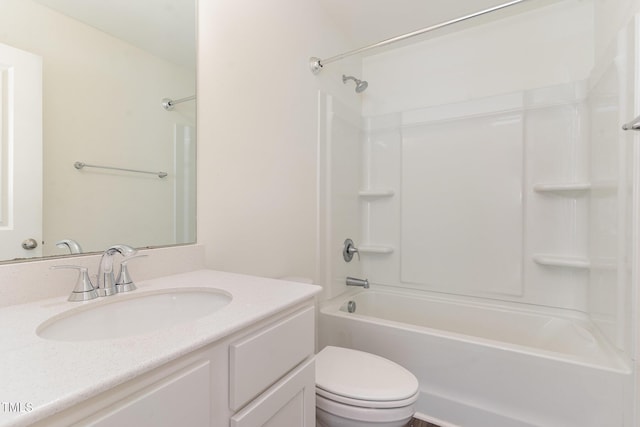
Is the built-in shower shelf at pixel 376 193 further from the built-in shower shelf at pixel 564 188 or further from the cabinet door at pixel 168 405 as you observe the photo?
the cabinet door at pixel 168 405

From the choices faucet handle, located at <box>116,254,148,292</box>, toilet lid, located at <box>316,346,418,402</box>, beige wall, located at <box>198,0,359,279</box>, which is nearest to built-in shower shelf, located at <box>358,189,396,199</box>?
beige wall, located at <box>198,0,359,279</box>

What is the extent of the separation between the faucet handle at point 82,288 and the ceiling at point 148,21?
2.30ft

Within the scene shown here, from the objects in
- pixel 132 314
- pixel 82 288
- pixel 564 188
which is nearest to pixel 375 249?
pixel 564 188

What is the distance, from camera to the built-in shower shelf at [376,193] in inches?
90.2

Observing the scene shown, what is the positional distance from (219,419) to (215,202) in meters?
0.79

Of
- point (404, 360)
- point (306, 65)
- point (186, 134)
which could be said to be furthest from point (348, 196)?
point (186, 134)

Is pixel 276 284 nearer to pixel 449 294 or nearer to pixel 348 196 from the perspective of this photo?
pixel 348 196

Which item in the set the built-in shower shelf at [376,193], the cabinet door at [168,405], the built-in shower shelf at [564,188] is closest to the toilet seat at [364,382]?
the cabinet door at [168,405]

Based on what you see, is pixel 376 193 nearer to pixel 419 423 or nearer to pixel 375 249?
pixel 375 249

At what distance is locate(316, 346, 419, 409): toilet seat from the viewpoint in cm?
104

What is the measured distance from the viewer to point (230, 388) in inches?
24.4

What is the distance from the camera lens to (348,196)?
7.20ft

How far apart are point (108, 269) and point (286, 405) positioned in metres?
0.61

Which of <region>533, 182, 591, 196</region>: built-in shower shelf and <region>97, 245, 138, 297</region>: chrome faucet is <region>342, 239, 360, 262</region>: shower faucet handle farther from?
<region>97, 245, 138, 297</region>: chrome faucet
